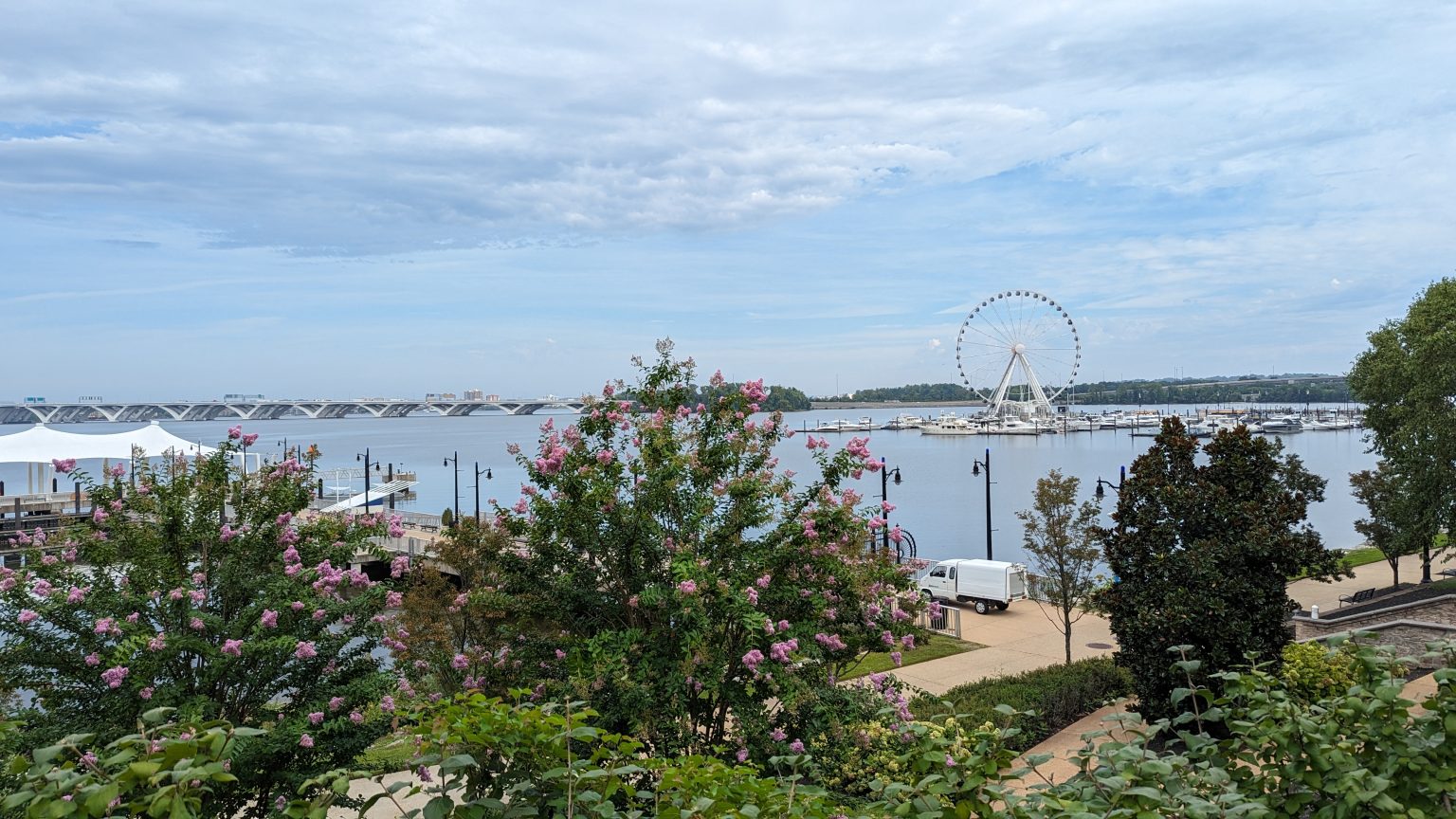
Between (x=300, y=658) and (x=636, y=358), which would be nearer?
(x=300, y=658)

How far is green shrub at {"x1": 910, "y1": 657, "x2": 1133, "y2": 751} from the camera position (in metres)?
14.2

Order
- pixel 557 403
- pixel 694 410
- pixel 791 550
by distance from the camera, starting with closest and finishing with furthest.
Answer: pixel 791 550, pixel 694 410, pixel 557 403

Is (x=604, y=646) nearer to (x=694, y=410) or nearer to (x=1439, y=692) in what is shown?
(x=694, y=410)

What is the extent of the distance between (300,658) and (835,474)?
5.54 meters

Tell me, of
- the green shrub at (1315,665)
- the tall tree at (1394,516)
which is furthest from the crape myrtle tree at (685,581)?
the tall tree at (1394,516)

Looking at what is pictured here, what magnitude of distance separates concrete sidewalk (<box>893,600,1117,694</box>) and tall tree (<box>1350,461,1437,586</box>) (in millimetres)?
8082

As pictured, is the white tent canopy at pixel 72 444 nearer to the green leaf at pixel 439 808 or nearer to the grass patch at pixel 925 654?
the grass patch at pixel 925 654

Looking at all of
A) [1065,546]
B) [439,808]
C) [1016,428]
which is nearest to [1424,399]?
[1065,546]

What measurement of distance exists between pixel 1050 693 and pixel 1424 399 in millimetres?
15431

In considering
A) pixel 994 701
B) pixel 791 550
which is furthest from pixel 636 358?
pixel 994 701

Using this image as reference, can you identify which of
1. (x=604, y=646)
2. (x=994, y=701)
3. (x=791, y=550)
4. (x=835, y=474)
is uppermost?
(x=835, y=474)

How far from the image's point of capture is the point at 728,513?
9.88 meters

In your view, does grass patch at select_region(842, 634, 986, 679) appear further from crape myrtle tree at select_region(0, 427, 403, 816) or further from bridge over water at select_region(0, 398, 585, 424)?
bridge over water at select_region(0, 398, 585, 424)

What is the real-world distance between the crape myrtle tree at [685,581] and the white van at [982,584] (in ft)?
56.9
